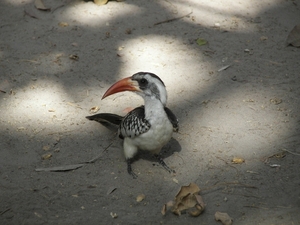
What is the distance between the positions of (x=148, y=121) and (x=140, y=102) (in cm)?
102

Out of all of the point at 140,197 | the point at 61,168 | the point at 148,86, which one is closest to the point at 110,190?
the point at 140,197

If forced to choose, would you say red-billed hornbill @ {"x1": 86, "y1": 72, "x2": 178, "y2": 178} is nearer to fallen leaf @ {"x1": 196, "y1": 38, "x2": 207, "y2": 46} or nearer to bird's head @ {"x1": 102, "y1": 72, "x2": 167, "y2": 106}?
bird's head @ {"x1": 102, "y1": 72, "x2": 167, "y2": 106}

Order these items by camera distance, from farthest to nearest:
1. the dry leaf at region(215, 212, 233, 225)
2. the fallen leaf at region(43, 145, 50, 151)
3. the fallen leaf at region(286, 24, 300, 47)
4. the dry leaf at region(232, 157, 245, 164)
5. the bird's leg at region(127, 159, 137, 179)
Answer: the fallen leaf at region(286, 24, 300, 47), the fallen leaf at region(43, 145, 50, 151), the dry leaf at region(232, 157, 245, 164), the bird's leg at region(127, 159, 137, 179), the dry leaf at region(215, 212, 233, 225)

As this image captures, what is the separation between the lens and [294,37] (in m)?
5.76

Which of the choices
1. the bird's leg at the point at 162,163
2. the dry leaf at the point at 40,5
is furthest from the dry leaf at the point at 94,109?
the dry leaf at the point at 40,5

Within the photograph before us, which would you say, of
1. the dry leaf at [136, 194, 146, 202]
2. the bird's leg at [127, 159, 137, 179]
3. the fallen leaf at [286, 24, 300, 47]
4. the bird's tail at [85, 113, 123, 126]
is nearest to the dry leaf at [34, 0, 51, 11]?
the bird's tail at [85, 113, 123, 126]

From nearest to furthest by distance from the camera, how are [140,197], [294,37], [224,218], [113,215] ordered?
[224,218] → [113,215] → [140,197] → [294,37]

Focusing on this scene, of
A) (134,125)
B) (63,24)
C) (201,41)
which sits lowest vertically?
(63,24)

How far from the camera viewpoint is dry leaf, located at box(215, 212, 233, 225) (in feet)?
11.7

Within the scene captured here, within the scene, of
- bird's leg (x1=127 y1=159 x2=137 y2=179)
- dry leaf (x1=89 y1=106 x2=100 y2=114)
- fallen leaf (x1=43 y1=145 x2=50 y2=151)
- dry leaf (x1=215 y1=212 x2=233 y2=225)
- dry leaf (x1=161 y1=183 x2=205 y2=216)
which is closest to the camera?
dry leaf (x1=215 y1=212 x2=233 y2=225)

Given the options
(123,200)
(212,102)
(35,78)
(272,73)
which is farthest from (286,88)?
(35,78)

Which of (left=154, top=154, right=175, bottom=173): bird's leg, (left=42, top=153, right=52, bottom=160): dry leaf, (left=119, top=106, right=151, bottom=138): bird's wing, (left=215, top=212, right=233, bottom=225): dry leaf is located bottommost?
(left=42, top=153, right=52, bottom=160): dry leaf

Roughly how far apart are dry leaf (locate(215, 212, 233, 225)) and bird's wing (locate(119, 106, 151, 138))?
36.1 inches

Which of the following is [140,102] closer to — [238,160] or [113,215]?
[238,160]
